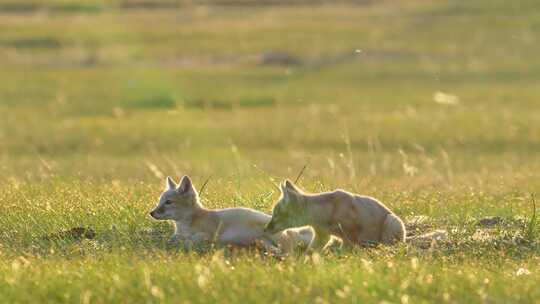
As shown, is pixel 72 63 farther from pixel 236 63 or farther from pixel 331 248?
pixel 331 248

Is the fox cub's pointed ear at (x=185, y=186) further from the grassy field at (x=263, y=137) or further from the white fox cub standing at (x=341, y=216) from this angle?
the white fox cub standing at (x=341, y=216)

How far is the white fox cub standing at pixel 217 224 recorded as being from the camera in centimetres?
1130

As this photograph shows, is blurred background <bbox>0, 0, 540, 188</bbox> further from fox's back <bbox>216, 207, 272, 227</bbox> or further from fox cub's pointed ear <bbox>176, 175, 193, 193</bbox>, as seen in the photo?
fox's back <bbox>216, 207, 272, 227</bbox>

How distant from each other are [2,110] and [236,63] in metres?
16.5

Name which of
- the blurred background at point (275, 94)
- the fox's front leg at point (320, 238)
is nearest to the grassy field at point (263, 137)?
the blurred background at point (275, 94)

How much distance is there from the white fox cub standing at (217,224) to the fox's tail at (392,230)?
0.72 metres

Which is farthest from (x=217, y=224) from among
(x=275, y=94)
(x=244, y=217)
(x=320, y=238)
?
(x=275, y=94)

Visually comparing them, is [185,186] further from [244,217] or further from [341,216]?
[341,216]

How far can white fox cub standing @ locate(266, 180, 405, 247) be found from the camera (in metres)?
11.2

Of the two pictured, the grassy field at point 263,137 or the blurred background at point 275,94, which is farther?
the blurred background at point 275,94

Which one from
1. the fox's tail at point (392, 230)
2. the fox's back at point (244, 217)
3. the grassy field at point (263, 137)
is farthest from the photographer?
the fox's tail at point (392, 230)

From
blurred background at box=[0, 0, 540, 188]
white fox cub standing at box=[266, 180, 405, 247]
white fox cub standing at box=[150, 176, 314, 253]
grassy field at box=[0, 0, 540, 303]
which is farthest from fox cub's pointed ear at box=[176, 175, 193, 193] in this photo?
blurred background at box=[0, 0, 540, 188]

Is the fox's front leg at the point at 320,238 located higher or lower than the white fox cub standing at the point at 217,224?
lower

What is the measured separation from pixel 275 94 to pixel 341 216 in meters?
28.4
